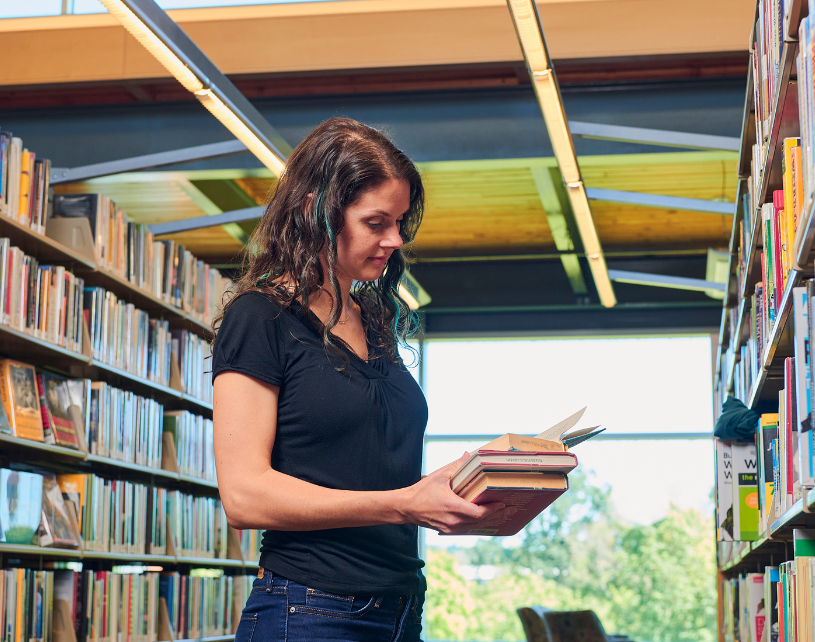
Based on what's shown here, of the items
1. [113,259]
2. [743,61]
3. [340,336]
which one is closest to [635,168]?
[743,61]

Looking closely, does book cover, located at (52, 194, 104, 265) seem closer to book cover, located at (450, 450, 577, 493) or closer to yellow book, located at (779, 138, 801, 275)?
yellow book, located at (779, 138, 801, 275)

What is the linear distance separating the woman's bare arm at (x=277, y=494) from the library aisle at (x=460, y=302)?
2cm

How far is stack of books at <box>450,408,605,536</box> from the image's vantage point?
1337 mm

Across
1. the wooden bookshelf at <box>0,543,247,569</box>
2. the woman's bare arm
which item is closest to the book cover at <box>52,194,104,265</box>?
the wooden bookshelf at <box>0,543,247,569</box>

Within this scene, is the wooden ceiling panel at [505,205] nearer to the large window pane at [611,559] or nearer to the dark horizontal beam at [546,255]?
the dark horizontal beam at [546,255]

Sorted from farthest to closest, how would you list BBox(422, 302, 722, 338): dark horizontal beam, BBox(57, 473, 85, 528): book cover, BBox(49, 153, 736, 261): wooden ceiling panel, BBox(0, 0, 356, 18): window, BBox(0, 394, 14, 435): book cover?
BBox(422, 302, 722, 338): dark horizontal beam
BBox(49, 153, 736, 261): wooden ceiling panel
BBox(0, 0, 356, 18): window
BBox(57, 473, 85, 528): book cover
BBox(0, 394, 14, 435): book cover

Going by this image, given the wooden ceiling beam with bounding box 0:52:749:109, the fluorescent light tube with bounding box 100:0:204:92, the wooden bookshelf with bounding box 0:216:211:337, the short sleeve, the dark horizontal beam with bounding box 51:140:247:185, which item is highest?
the wooden ceiling beam with bounding box 0:52:749:109

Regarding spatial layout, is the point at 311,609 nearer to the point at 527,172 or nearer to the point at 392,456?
the point at 392,456

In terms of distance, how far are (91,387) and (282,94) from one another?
227cm

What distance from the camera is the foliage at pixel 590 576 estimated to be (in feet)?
29.0

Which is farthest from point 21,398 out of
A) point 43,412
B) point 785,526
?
point 785,526

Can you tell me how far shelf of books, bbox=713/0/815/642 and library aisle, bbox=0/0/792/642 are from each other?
1cm

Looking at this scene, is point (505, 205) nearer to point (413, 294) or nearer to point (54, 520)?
point (413, 294)

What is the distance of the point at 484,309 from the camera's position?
906cm
